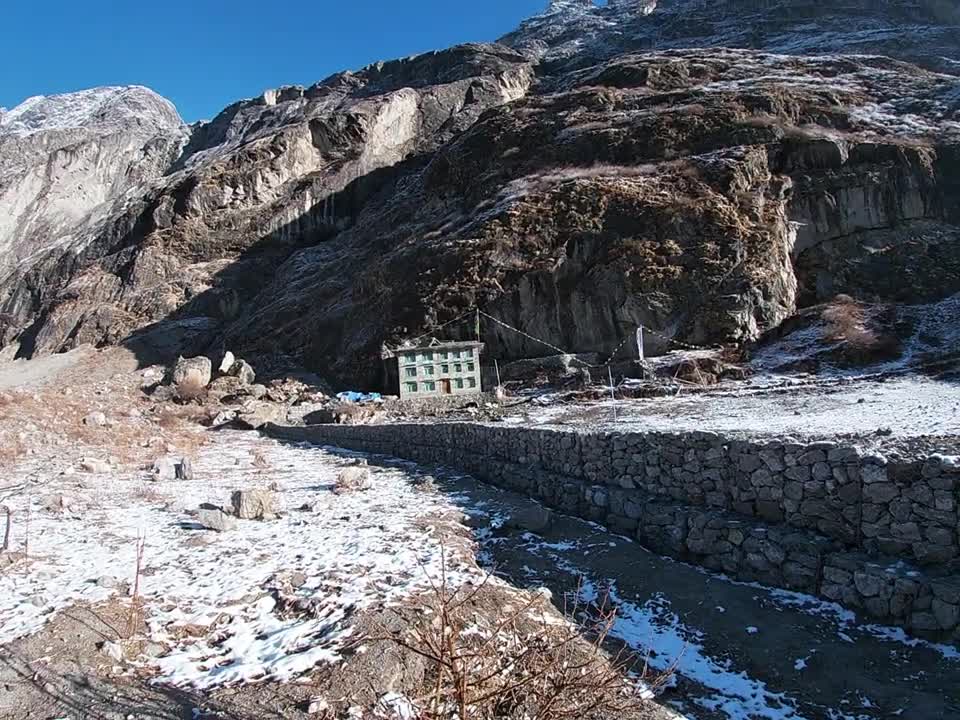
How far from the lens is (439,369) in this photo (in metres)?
30.9

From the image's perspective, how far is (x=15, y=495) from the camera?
1036cm

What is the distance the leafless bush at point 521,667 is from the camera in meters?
2.72

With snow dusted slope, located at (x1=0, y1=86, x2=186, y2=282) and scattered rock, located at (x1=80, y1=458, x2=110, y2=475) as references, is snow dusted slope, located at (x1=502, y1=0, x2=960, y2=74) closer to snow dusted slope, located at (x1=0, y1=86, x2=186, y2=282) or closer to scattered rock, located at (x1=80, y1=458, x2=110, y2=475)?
snow dusted slope, located at (x1=0, y1=86, x2=186, y2=282)

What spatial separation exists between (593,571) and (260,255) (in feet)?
A: 215

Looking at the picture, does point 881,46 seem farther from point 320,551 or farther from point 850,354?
point 320,551

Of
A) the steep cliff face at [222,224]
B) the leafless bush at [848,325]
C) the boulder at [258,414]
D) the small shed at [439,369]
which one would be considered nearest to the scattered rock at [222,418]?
the boulder at [258,414]

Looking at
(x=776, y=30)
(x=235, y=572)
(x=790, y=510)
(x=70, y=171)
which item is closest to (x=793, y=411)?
(x=790, y=510)

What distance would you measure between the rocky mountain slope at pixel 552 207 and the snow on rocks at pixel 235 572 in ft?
84.0

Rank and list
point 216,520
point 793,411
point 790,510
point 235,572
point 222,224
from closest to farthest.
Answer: point 790,510 → point 235,572 → point 216,520 → point 793,411 → point 222,224

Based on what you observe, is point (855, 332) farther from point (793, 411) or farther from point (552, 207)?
point (552, 207)

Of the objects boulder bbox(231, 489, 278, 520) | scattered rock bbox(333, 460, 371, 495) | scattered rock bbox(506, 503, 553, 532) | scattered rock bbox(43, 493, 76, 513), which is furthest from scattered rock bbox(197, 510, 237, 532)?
scattered rock bbox(506, 503, 553, 532)

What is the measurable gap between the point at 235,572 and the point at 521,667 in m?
4.78

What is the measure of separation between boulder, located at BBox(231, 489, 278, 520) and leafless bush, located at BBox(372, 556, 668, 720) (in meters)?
4.70

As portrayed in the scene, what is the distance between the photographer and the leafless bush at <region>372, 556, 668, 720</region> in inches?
107
